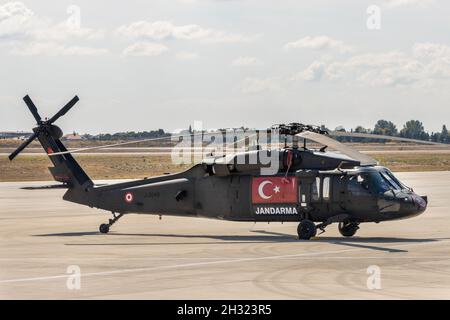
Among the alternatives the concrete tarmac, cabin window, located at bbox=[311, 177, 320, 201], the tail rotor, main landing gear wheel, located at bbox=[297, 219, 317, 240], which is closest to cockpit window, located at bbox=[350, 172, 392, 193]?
cabin window, located at bbox=[311, 177, 320, 201]

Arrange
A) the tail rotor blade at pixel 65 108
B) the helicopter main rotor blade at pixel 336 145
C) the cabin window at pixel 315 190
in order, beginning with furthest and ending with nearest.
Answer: the tail rotor blade at pixel 65 108 → the cabin window at pixel 315 190 → the helicopter main rotor blade at pixel 336 145

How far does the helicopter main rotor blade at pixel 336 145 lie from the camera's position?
81.6ft

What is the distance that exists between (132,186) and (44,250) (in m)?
5.24

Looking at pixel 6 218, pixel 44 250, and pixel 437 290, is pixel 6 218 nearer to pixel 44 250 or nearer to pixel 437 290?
pixel 44 250

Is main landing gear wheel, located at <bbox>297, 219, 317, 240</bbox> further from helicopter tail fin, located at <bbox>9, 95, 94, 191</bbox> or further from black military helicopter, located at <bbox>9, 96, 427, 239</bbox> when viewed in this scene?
helicopter tail fin, located at <bbox>9, 95, 94, 191</bbox>

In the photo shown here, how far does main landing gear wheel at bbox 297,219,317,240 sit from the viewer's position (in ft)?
89.7

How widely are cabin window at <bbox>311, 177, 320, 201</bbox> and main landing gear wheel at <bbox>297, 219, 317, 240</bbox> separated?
0.73 metres

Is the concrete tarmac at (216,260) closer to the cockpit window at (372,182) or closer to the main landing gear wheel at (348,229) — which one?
the main landing gear wheel at (348,229)

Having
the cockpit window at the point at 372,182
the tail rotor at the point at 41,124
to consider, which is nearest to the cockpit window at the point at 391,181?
the cockpit window at the point at 372,182

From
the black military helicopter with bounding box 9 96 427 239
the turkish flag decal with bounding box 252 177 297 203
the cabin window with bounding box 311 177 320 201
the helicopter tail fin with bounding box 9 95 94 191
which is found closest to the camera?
the black military helicopter with bounding box 9 96 427 239

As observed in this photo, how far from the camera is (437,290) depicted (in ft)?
58.8

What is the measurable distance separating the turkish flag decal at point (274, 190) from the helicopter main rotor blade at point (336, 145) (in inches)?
80.8

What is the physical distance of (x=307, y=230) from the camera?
27.4m
